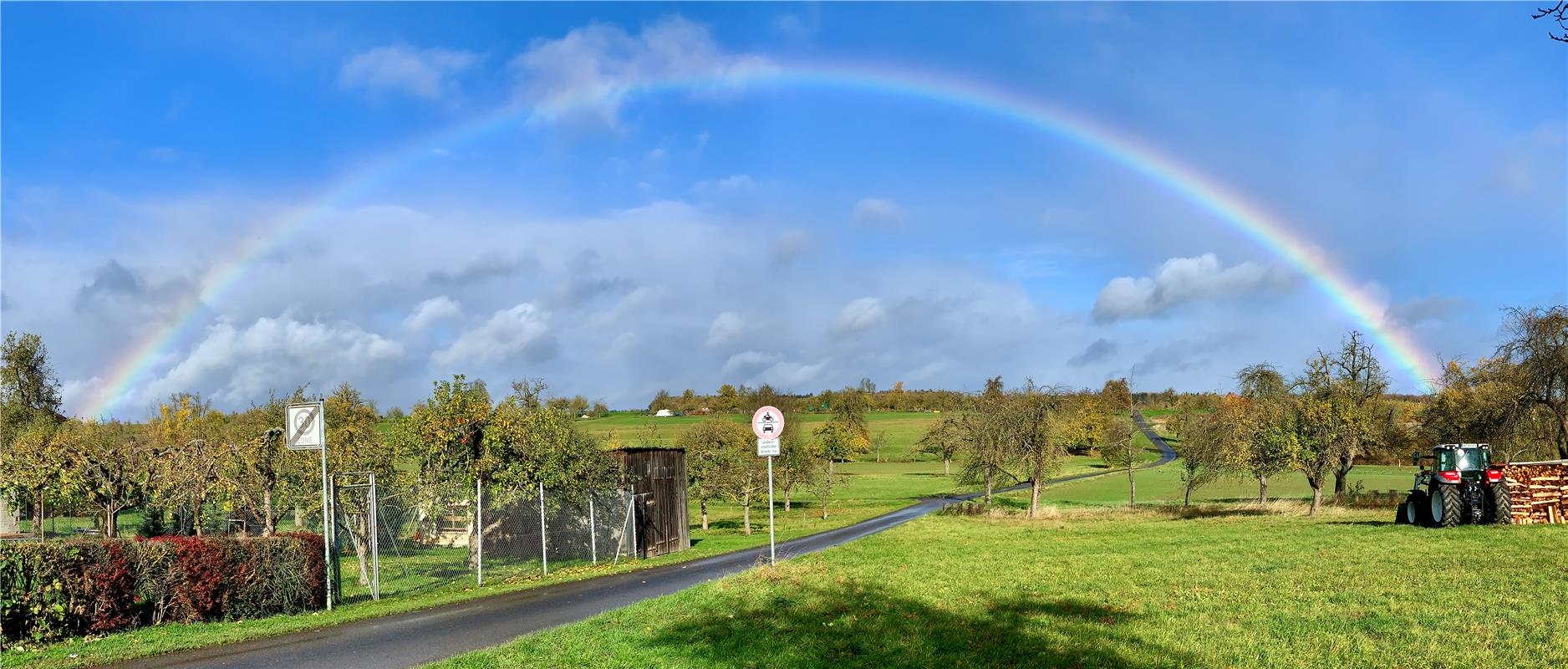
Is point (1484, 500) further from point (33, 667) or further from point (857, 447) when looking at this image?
point (857, 447)

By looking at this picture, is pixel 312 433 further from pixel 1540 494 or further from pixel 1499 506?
pixel 1540 494

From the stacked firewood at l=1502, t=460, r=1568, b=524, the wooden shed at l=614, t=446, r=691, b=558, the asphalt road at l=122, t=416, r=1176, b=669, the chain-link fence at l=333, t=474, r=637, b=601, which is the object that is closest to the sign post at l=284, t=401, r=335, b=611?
the chain-link fence at l=333, t=474, r=637, b=601

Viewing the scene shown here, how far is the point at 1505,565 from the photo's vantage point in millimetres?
15312

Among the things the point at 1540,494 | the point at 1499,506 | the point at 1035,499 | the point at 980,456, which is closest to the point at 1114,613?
the point at 1499,506

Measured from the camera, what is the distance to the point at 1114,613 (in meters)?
11.9

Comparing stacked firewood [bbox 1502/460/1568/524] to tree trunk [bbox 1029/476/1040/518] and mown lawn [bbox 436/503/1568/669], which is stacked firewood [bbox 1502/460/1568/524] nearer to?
mown lawn [bbox 436/503/1568/669]

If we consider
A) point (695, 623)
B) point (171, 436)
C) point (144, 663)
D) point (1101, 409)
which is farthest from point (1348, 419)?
point (1101, 409)

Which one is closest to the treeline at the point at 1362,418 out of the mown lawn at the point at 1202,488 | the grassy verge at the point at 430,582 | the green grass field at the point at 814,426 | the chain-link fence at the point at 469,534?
the mown lawn at the point at 1202,488

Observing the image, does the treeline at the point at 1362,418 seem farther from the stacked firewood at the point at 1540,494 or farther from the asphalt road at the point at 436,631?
the asphalt road at the point at 436,631

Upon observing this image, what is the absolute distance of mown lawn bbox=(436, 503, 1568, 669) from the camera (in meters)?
9.57

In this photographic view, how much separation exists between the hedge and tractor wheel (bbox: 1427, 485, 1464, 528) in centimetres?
2646

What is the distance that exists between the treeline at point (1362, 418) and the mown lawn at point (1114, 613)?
19.8 metres

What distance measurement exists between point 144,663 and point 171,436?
5591 centimetres

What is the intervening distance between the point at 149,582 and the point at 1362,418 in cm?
4453
